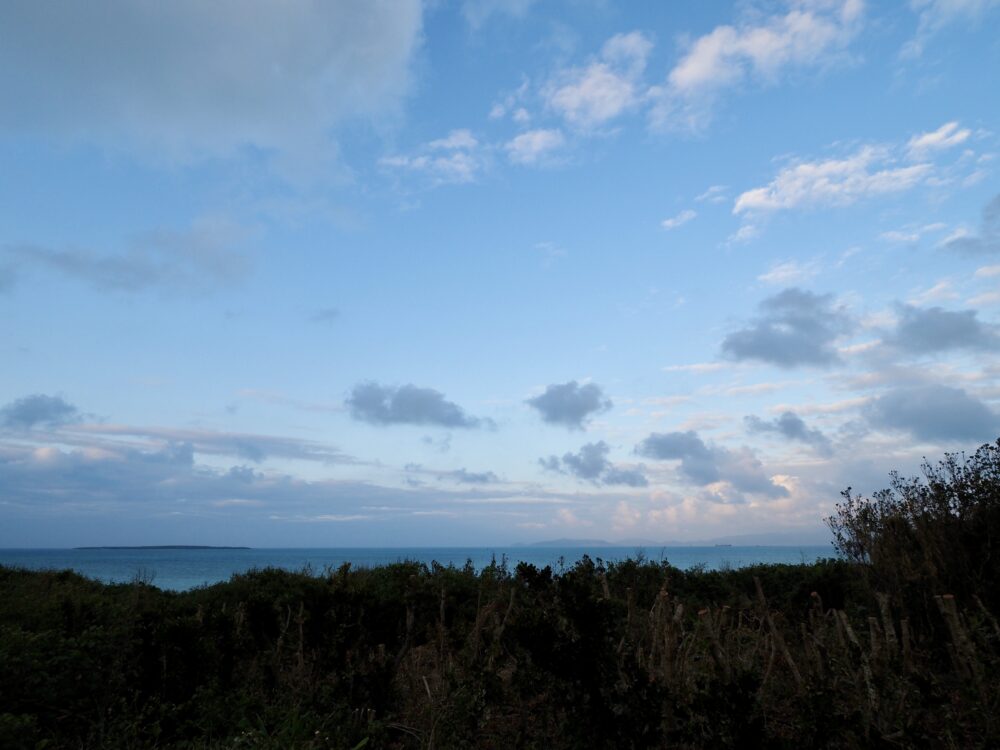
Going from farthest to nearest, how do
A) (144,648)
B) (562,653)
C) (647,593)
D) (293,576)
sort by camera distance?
(293,576), (647,593), (144,648), (562,653)

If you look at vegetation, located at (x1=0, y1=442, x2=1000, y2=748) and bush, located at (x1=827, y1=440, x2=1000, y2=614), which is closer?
vegetation, located at (x1=0, y1=442, x2=1000, y2=748)

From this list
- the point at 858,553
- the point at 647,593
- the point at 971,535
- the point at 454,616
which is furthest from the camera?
the point at 647,593

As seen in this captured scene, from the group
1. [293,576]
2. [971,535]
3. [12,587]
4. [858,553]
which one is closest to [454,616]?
[293,576]

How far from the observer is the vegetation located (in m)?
4.18

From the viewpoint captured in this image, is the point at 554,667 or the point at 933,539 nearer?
the point at 554,667

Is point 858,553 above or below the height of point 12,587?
above

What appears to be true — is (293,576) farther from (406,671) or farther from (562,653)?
(562,653)

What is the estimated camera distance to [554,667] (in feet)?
14.2

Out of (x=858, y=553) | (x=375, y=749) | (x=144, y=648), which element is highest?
(x=858, y=553)

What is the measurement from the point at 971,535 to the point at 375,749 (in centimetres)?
673

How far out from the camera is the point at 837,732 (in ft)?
12.7

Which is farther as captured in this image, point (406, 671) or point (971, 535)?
point (971, 535)

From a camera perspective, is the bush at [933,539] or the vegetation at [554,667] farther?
the bush at [933,539]

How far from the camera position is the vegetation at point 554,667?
Result: 4.18 meters
